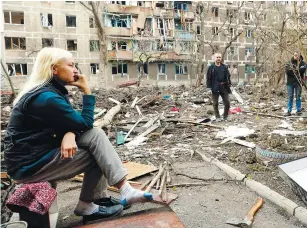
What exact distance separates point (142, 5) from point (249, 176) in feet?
125

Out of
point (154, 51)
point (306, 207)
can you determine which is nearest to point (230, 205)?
point (306, 207)

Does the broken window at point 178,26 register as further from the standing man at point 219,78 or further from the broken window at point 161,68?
the standing man at point 219,78

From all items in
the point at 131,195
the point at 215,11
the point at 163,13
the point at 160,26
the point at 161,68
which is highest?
the point at 215,11

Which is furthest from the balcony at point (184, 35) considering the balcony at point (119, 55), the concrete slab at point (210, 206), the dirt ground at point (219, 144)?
the concrete slab at point (210, 206)

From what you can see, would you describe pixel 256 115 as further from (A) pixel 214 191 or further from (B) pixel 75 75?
(B) pixel 75 75

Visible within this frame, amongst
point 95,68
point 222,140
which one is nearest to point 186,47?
point 95,68

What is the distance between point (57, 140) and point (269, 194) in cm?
264

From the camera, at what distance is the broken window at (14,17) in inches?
1281

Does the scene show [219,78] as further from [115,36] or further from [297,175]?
[115,36]

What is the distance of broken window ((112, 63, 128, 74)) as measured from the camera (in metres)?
37.8

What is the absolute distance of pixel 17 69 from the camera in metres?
33.2

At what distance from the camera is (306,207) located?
324 centimetres

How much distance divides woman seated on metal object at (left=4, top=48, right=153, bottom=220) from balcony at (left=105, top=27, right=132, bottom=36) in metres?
35.0

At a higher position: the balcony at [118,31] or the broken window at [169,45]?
the balcony at [118,31]
